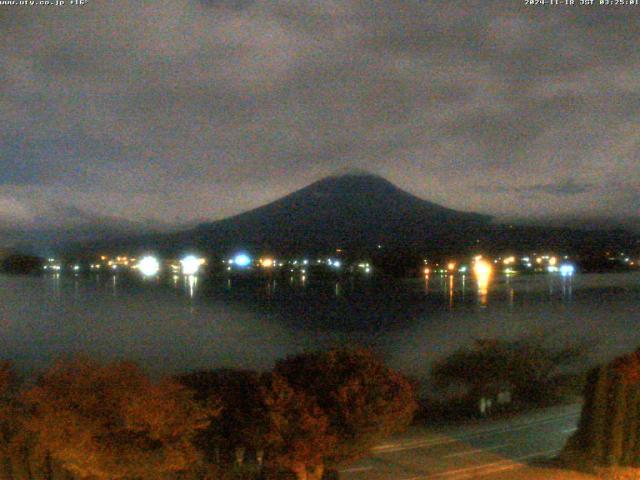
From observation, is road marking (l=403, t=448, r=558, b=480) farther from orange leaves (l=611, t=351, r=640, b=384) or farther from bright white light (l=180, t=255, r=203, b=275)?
bright white light (l=180, t=255, r=203, b=275)

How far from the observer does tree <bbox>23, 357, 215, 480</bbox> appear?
309 inches

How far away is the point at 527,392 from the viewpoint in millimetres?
25047

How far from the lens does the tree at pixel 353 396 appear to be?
9.30 m

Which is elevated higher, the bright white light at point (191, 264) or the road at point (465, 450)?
the bright white light at point (191, 264)

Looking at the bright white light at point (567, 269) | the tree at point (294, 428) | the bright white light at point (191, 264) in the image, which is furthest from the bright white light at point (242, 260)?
the tree at point (294, 428)

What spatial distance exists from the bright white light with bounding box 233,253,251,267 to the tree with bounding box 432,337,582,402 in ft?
188

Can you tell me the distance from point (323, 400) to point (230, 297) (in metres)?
63.2

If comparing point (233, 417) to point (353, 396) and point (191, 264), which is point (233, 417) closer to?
point (353, 396)

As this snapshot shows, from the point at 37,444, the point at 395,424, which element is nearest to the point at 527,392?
the point at 395,424

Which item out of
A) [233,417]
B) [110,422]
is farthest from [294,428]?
[110,422]

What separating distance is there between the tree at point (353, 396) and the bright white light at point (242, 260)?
74.3 meters

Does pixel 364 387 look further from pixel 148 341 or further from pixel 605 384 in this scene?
pixel 148 341

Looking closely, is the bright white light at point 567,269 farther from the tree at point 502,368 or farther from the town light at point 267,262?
the tree at point 502,368

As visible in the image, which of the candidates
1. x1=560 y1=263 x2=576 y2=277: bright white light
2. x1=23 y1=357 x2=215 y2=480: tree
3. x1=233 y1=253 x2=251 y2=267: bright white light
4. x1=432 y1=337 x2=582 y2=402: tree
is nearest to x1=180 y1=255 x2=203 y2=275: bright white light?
x1=233 y1=253 x2=251 y2=267: bright white light
